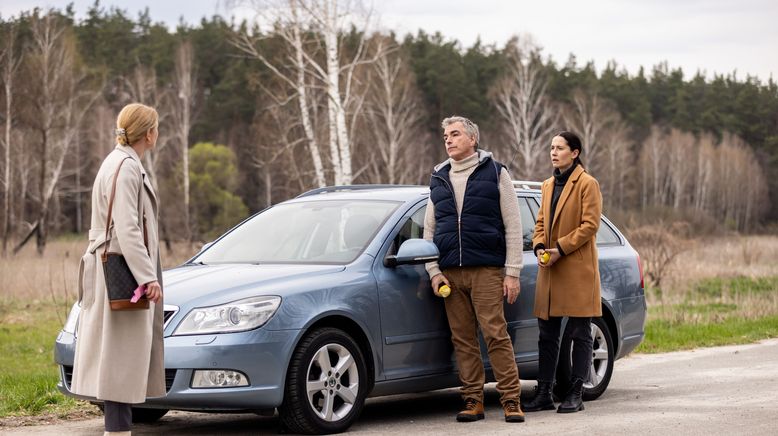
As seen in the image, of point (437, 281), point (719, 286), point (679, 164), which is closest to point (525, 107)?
point (679, 164)

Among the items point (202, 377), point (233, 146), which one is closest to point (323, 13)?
point (202, 377)

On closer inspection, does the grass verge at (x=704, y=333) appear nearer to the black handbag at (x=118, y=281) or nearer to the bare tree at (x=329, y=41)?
the black handbag at (x=118, y=281)

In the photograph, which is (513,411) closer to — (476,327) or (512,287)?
(476,327)

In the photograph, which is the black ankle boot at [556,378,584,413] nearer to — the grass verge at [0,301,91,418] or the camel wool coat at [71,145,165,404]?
the camel wool coat at [71,145,165,404]

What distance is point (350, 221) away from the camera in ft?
28.0

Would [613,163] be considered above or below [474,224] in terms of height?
above

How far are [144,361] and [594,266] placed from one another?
150 inches

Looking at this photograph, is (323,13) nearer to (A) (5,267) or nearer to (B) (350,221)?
(A) (5,267)

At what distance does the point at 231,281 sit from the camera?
25.1 ft

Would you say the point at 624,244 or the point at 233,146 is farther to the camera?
the point at 233,146

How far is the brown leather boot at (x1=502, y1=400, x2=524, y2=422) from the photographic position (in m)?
8.29

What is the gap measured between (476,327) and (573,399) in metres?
1.00

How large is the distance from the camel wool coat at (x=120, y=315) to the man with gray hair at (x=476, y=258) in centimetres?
246

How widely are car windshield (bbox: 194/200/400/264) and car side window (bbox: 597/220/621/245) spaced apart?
92.8 inches
